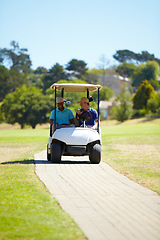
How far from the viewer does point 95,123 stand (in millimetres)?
11664

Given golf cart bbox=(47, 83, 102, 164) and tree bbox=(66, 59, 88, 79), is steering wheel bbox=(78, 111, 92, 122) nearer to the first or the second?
golf cart bbox=(47, 83, 102, 164)

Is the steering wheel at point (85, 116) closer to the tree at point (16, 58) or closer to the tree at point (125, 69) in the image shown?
the tree at point (16, 58)

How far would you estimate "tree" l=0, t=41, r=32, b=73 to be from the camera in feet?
321

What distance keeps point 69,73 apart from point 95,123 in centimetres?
8986

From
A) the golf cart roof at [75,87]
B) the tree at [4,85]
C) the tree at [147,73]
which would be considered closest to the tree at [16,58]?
the tree at [4,85]

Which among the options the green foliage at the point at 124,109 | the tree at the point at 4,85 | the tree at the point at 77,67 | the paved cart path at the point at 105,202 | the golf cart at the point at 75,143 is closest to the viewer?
the paved cart path at the point at 105,202

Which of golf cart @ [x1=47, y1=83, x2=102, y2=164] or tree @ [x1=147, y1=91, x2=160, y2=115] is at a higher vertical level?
tree @ [x1=147, y1=91, x2=160, y2=115]

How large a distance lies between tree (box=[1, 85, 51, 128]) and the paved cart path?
66.0 metres

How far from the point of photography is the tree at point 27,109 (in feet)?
247

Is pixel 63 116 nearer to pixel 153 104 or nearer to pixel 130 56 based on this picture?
pixel 153 104

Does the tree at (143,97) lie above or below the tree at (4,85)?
below

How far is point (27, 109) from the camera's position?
251 ft

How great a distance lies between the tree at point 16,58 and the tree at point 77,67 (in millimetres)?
10083

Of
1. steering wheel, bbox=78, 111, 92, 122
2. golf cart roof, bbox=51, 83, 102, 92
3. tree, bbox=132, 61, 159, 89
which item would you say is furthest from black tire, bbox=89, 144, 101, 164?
tree, bbox=132, 61, 159, 89
